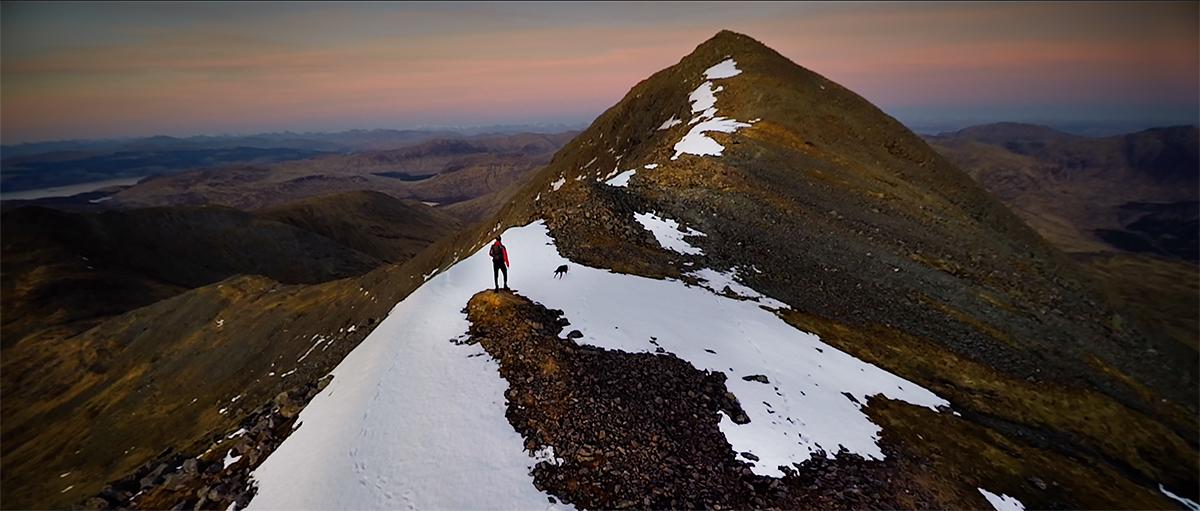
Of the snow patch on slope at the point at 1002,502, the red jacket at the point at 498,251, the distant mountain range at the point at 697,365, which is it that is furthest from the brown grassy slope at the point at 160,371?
the snow patch on slope at the point at 1002,502

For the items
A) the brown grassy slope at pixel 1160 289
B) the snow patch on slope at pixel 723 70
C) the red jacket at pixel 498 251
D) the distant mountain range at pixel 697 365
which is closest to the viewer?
the distant mountain range at pixel 697 365

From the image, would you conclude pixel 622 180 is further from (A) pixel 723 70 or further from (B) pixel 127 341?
(B) pixel 127 341

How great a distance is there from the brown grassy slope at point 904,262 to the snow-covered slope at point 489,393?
3397mm

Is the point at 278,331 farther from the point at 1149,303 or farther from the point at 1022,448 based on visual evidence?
the point at 1149,303

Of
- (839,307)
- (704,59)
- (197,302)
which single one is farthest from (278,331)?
(704,59)

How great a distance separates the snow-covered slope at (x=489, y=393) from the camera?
485 inches

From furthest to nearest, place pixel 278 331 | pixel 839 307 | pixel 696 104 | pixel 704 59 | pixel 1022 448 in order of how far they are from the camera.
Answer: pixel 704 59 < pixel 696 104 < pixel 278 331 < pixel 839 307 < pixel 1022 448

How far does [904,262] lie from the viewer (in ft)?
137

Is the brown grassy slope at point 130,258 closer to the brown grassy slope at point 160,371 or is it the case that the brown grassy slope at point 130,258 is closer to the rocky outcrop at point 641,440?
the brown grassy slope at point 160,371

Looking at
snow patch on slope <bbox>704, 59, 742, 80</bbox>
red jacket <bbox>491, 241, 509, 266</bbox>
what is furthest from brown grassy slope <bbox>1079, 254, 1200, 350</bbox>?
red jacket <bbox>491, 241, 509, 266</bbox>

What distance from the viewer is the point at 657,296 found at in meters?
23.1

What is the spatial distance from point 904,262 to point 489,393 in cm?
3965

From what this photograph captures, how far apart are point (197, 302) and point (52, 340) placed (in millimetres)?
45712

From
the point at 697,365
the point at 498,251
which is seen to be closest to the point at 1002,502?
the point at 697,365
